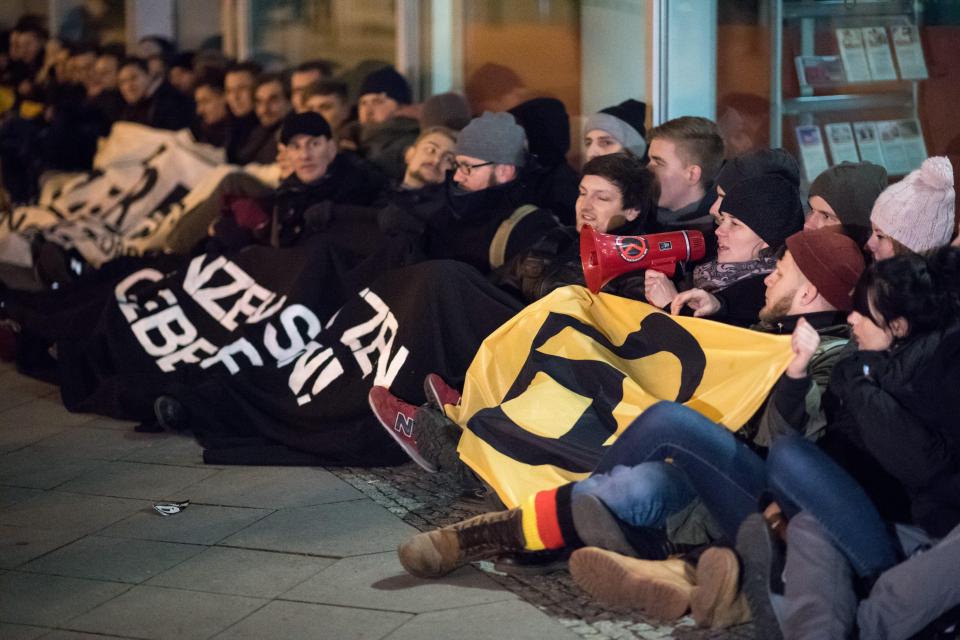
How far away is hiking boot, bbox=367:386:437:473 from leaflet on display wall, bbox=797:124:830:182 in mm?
2372

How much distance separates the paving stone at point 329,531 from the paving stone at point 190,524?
7 cm

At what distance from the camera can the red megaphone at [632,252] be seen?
5.07 metres

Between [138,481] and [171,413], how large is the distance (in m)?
0.59

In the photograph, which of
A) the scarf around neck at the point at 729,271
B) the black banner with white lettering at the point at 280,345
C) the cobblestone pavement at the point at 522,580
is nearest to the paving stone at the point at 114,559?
the cobblestone pavement at the point at 522,580

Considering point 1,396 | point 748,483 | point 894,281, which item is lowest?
point 1,396

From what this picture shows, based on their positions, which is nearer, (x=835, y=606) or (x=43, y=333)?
(x=835, y=606)

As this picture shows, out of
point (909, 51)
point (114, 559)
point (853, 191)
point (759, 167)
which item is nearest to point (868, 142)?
point (909, 51)

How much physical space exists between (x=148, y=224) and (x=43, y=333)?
183cm

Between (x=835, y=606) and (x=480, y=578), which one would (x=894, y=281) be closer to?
(x=835, y=606)

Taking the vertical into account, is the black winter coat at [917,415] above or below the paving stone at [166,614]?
above

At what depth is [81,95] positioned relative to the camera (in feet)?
42.4

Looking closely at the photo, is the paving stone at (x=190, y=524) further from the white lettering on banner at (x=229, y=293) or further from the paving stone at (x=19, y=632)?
the white lettering on banner at (x=229, y=293)

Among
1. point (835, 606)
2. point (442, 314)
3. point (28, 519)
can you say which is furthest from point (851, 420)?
point (28, 519)

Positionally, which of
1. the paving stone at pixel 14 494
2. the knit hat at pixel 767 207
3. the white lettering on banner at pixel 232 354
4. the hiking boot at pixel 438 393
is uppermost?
the knit hat at pixel 767 207
